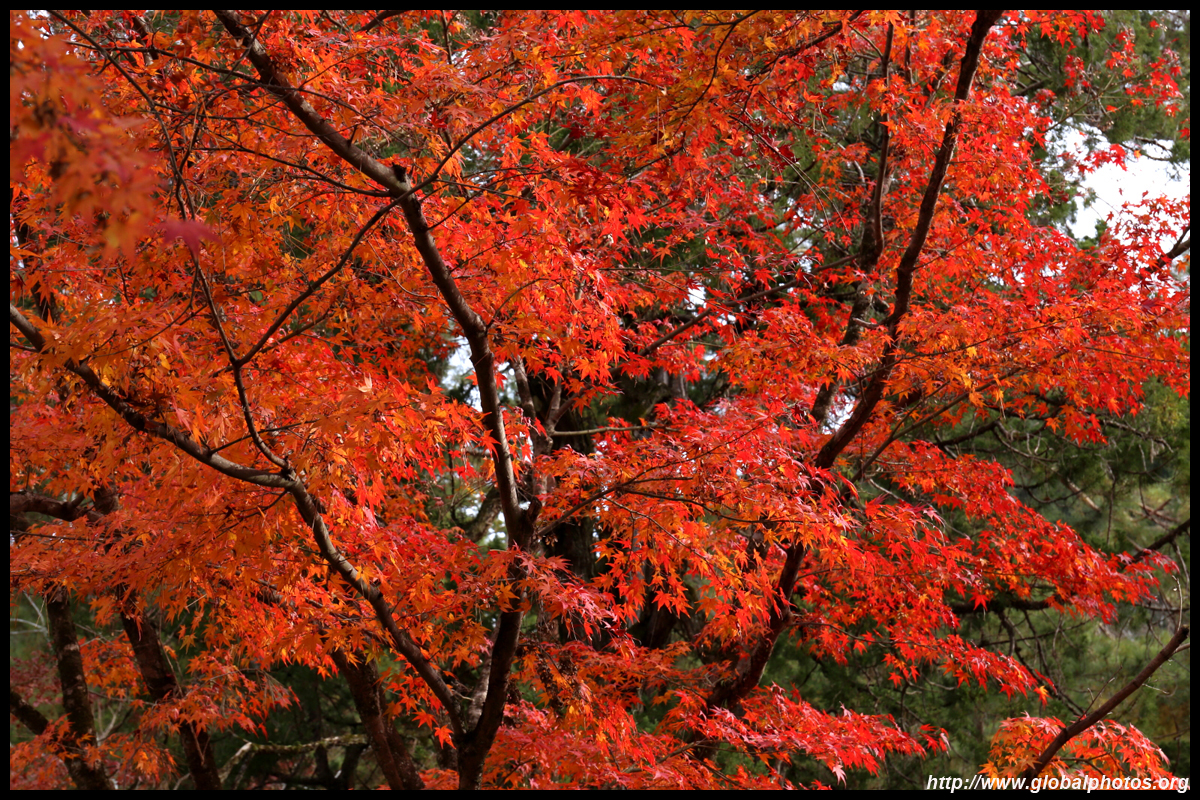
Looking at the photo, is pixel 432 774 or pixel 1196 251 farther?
pixel 432 774

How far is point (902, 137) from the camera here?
210 inches

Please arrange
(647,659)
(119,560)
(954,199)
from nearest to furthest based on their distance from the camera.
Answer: (119,560) < (647,659) < (954,199)

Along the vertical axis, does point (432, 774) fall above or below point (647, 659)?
below

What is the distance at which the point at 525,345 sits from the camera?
4.40m

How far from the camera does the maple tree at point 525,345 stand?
318cm

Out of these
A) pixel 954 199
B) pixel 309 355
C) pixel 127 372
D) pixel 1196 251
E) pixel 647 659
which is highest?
pixel 954 199

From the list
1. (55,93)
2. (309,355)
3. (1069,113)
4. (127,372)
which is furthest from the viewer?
(1069,113)

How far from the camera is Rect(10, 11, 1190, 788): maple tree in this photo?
3.18 meters

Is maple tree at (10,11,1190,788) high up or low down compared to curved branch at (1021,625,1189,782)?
up

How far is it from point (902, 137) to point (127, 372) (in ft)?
15.0

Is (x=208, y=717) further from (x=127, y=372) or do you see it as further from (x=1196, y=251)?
(x=1196, y=251)

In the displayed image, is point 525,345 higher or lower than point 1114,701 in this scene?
Answer: higher

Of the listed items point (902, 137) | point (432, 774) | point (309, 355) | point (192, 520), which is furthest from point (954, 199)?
point (432, 774)

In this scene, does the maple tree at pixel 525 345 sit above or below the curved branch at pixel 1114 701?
above
